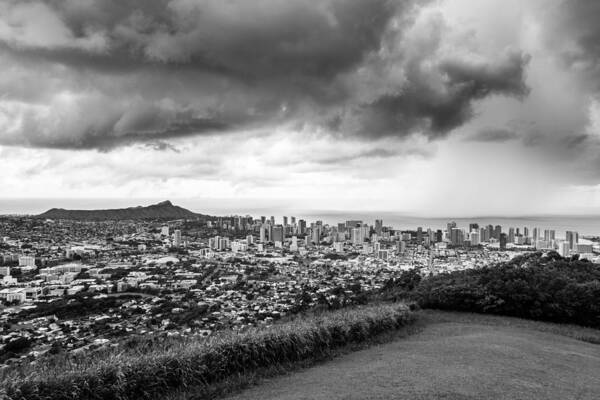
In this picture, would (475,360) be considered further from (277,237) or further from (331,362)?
(277,237)

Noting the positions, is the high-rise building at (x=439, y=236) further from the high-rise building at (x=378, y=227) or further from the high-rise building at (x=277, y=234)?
the high-rise building at (x=277, y=234)

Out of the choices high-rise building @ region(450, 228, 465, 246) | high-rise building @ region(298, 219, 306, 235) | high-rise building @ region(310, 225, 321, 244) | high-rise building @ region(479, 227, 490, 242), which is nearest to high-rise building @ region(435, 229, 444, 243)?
high-rise building @ region(450, 228, 465, 246)

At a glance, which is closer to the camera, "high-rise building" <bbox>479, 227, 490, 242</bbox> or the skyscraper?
"high-rise building" <bbox>479, 227, 490, 242</bbox>

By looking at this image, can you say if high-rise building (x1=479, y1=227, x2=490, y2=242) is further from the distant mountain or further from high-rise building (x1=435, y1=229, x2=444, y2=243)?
the distant mountain

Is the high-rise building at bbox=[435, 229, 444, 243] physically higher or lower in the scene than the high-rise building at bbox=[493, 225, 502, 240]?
lower

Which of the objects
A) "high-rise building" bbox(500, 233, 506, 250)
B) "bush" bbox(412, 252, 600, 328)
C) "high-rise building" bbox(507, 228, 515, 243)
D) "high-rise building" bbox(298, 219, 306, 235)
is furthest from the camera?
"high-rise building" bbox(298, 219, 306, 235)

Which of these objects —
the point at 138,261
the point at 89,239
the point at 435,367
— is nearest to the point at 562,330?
the point at 435,367

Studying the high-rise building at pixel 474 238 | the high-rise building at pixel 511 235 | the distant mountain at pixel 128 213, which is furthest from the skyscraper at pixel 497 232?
the distant mountain at pixel 128 213
